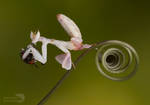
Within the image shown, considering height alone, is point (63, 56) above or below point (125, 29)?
below

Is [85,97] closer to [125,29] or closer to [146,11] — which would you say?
[125,29]

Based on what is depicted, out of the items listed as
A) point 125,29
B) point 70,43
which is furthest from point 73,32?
point 125,29

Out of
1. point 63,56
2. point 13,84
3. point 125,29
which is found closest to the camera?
point 63,56

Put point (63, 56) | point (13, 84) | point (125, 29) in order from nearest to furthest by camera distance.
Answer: point (63, 56), point (13, 84), point (125, 29)

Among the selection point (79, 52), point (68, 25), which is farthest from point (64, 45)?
point (79, 52)

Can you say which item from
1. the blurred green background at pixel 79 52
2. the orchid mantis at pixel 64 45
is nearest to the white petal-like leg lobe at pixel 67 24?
the orchid mantis at pixel 64 45

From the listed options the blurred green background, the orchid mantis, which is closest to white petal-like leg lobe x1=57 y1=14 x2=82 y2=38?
the orchid mantis

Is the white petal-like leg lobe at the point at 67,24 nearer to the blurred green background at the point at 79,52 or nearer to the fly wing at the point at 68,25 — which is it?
the fly wing at the point at 68,25

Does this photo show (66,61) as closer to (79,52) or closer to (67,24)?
(67,24)
